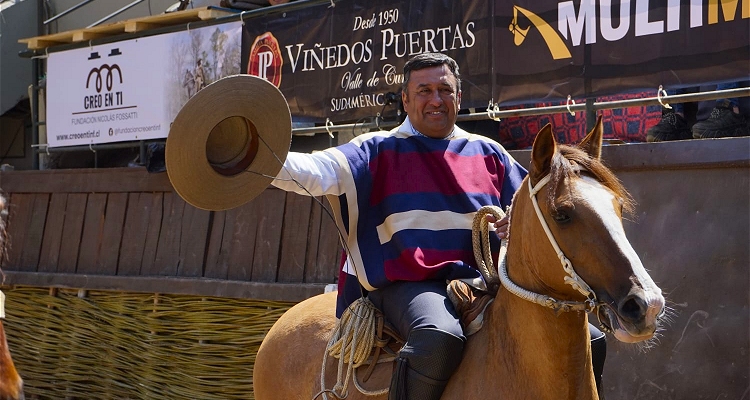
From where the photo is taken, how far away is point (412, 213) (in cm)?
Answer: 390

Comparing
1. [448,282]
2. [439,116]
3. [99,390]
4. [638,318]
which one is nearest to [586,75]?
[439,116]

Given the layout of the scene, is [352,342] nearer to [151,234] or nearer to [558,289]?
[558,289]

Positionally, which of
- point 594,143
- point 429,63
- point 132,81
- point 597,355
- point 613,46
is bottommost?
point 597,355

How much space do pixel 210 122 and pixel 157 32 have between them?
19.0 ft

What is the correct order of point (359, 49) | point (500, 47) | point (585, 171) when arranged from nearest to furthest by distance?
point (585, 171) → point (500, 47) → point (359, 49)

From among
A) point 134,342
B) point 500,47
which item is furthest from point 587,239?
point 134,342

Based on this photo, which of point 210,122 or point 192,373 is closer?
point 210,122

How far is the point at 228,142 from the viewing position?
11.6 ft

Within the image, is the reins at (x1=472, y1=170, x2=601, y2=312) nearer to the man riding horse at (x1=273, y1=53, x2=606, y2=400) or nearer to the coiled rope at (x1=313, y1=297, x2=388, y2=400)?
the man riding horse at (x1=273, y1=53, x2=606, y2=400)

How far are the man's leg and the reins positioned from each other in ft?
0.86

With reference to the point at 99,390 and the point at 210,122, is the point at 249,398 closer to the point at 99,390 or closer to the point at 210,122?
the point at 99,390

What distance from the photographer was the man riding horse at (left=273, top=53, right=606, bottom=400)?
3.75m

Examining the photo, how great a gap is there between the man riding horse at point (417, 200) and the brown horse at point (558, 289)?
0.15 metres

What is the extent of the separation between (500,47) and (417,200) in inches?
110
